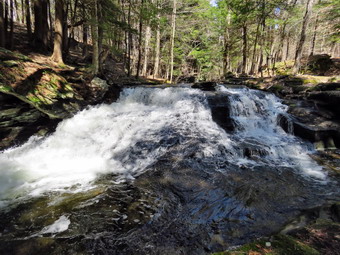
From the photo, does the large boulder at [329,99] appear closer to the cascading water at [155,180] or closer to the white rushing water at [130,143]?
the white rushing water at [130,143]

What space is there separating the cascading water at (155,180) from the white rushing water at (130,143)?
0.04 metres

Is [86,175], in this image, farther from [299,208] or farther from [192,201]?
[299,208]

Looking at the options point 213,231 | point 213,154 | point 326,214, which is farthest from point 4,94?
point 326,214

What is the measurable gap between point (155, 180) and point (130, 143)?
101 inches

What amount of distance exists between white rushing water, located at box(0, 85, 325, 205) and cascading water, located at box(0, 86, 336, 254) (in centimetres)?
4

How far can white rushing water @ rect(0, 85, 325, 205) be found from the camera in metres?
5.39

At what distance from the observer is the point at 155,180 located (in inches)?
202

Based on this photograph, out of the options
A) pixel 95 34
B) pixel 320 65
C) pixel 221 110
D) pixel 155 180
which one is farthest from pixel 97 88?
pixel 320 65

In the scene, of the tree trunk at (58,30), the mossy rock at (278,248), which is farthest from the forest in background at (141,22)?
the mossy rock at (278,248)

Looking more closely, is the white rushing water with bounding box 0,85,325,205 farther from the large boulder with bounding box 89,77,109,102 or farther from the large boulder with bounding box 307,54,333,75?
the large boulder with bounding box 307,54,333,75

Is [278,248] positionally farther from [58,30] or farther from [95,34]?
[58,30]

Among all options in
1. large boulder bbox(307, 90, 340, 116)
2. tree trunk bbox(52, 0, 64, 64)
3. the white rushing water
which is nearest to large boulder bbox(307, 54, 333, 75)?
large boulder bbox(307, 90, 340, 116)

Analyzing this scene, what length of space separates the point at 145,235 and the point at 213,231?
1.17 m

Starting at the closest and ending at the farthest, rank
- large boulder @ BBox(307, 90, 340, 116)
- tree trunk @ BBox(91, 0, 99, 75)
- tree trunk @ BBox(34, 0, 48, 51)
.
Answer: large boulder @ BBox(307, 90, 340, 116) < tree trunk @ BBox(91, 0, 99, 75) < tree trunk @ BBox(34, 0, 48, 51)
